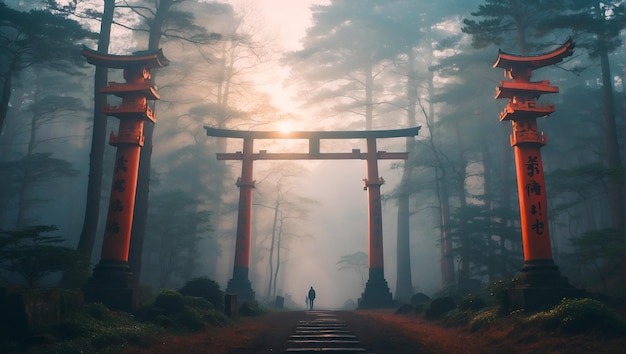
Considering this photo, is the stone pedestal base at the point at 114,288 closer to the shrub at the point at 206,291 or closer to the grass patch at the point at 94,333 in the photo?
the grass patch at the point at 94,333

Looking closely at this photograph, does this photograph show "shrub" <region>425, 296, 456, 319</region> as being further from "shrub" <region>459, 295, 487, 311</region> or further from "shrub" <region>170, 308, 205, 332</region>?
"shrub" <region>170, 308, 205, 332</region>

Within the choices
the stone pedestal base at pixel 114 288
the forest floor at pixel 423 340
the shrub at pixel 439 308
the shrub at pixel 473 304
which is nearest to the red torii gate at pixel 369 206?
the shrub at pixel 439 308

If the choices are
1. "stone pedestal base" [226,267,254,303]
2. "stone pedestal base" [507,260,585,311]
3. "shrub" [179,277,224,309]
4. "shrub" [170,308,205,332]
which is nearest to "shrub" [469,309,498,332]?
"stone pedestal base" [507,260,585,311]

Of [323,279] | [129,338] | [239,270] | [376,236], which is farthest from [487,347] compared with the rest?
[323,279]

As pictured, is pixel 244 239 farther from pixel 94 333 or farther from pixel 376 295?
pixel 94 333

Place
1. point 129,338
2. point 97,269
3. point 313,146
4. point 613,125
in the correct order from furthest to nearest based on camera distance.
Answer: point 313,146 < point 613,125 < point 97,269 < point 129,338

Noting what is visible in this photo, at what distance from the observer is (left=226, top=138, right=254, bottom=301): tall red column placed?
1934cm

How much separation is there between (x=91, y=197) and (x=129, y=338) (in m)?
7.40

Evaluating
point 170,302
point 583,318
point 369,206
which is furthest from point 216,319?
point 369,206

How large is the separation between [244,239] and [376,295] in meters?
7.05

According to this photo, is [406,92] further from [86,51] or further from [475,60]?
[86,51]

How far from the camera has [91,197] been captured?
1343 cm

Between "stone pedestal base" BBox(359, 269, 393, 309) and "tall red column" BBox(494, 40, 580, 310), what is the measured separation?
9732 mm

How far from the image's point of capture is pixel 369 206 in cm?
2031
